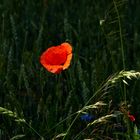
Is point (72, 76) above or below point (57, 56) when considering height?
below

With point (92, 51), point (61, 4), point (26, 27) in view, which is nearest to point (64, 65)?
point (92, 51)

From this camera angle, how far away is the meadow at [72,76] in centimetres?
202

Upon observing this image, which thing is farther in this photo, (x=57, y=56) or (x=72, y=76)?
(x=72, y=76)

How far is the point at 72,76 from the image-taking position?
2.40 meters

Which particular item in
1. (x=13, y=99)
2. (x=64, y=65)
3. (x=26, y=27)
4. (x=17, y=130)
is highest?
(x=26, y=27)

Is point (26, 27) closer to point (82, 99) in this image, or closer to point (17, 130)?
point (82, 99)

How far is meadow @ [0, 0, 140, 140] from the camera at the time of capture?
202 cm

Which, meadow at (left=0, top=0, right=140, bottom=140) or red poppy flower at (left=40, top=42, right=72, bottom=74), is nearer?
meadow at (left=0, top=0, right=140, bottom=140)

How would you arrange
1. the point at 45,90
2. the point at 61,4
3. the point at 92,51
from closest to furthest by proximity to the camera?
the point at 45,90 < the point at 92,51 < the point at 61,4

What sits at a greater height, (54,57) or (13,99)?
(54,57)

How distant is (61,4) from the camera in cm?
358

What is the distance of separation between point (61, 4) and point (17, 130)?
5.38 feet

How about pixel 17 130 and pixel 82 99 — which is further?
pixel 82 99

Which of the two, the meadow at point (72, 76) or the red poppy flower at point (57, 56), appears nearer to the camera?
the meadow at point (72, 76)
